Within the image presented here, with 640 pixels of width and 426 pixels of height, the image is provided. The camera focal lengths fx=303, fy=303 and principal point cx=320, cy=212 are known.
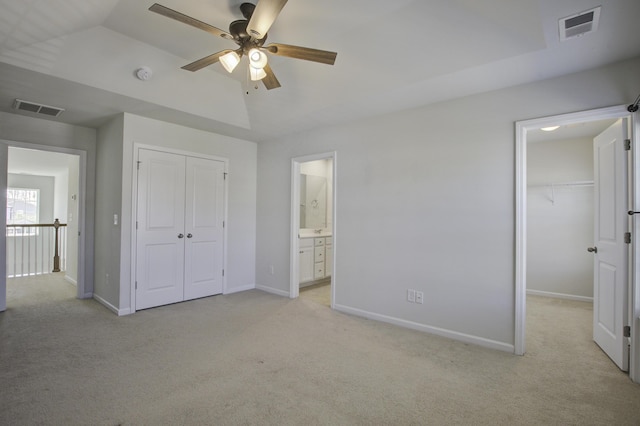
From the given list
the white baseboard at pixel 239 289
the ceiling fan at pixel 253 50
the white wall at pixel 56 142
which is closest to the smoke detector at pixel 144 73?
the ceiling fan at pixel 253 50

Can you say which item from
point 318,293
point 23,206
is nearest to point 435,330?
point 318,293

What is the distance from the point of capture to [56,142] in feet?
13.5

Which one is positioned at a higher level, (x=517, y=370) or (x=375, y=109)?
(x=375, y=109)

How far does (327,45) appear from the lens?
277cm

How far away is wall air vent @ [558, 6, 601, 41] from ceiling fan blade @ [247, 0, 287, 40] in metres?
1.82

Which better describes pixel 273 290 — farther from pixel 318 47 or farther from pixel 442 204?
pixel 318 47

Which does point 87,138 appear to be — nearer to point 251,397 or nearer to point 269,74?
point 269,74

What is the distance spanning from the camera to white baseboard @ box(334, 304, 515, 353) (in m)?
2.80

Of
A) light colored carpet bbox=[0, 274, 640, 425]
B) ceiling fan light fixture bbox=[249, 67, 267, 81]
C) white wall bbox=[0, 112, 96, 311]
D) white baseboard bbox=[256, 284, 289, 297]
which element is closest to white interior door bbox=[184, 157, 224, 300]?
white baseboard bbox=[256, 284, 289, 297]

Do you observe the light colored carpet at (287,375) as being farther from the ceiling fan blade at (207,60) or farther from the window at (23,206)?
the window at (23,206)

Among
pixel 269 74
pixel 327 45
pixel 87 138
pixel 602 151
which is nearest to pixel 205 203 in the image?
pixel 87 138

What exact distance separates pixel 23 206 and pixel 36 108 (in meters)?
8.30

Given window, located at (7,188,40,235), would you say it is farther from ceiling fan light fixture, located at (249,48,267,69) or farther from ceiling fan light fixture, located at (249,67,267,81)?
ceiling fan light fixture, located at (249,48,267,69)

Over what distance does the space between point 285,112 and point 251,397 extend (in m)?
3.14
